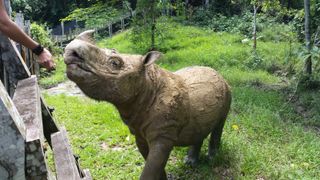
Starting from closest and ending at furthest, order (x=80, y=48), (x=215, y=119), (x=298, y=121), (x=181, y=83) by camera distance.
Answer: (x=80, y=48) < (x=181, y=83) < (x=215, y=119) < (x=298, y=121)

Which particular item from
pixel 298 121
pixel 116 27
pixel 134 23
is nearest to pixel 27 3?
pixel 116 27

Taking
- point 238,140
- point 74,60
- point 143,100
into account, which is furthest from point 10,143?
point 238,140

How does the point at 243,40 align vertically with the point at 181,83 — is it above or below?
below

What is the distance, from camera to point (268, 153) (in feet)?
17.4

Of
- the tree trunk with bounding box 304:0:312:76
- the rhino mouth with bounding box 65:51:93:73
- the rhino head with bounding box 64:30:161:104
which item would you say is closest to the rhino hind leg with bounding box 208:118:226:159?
the rhino head with bounding box 64:30:161:104

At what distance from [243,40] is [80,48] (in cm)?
1158

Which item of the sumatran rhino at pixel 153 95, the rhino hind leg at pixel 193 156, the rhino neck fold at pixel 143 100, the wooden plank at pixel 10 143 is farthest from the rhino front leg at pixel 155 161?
the wooden plank at pixel 10 143

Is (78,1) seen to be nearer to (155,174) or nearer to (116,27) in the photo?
(116,27)

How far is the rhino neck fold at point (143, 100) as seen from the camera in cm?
375

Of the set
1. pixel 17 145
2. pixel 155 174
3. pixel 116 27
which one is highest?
pixel 17 145

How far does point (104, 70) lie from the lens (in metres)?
3.29

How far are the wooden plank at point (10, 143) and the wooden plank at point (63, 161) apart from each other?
2.35 ft

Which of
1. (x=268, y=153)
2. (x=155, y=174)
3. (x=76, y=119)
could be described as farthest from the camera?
(x=76, y=119)

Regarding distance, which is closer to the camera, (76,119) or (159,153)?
(159,153)
